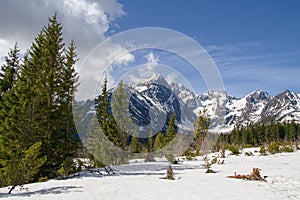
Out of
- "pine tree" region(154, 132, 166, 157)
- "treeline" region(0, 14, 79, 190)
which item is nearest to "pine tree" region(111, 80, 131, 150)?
"treeline" region(0, 14, 79, 190)

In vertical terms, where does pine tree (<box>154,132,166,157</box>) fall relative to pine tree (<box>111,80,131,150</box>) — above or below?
below

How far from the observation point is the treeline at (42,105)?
1490 cm

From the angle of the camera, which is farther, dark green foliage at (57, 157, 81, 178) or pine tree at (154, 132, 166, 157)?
pine tree at (154, 132, 166, 157)

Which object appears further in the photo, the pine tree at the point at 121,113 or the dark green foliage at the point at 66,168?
the pine tree at the point at 121,113

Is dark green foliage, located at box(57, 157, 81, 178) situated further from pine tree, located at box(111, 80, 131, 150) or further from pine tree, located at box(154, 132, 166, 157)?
pine tree, located at box(154, 132, 166, 157)

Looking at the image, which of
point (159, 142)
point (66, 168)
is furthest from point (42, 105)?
point (159, 142)

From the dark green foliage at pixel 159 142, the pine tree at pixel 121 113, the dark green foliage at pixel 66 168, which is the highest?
the pine tree at pixel 121 113

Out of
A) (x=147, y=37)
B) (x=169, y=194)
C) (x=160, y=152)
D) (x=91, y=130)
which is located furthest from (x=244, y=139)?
(x=169, y=194)

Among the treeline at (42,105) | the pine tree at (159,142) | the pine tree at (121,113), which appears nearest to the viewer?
the treeline at (42,105)

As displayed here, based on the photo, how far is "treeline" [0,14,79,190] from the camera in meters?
14.9

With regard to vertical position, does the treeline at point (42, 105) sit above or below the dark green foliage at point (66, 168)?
above

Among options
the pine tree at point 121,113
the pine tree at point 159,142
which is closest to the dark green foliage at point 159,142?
the pine tree at point 159,142

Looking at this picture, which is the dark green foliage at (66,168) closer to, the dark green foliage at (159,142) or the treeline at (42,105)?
the treeline at (42,105)

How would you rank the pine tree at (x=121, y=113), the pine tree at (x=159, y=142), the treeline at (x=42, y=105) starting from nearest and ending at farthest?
the treeline at (x=42, y=105)
the pine tree at (x=121, y=113)
the pine tree at (x=159, y=142)
